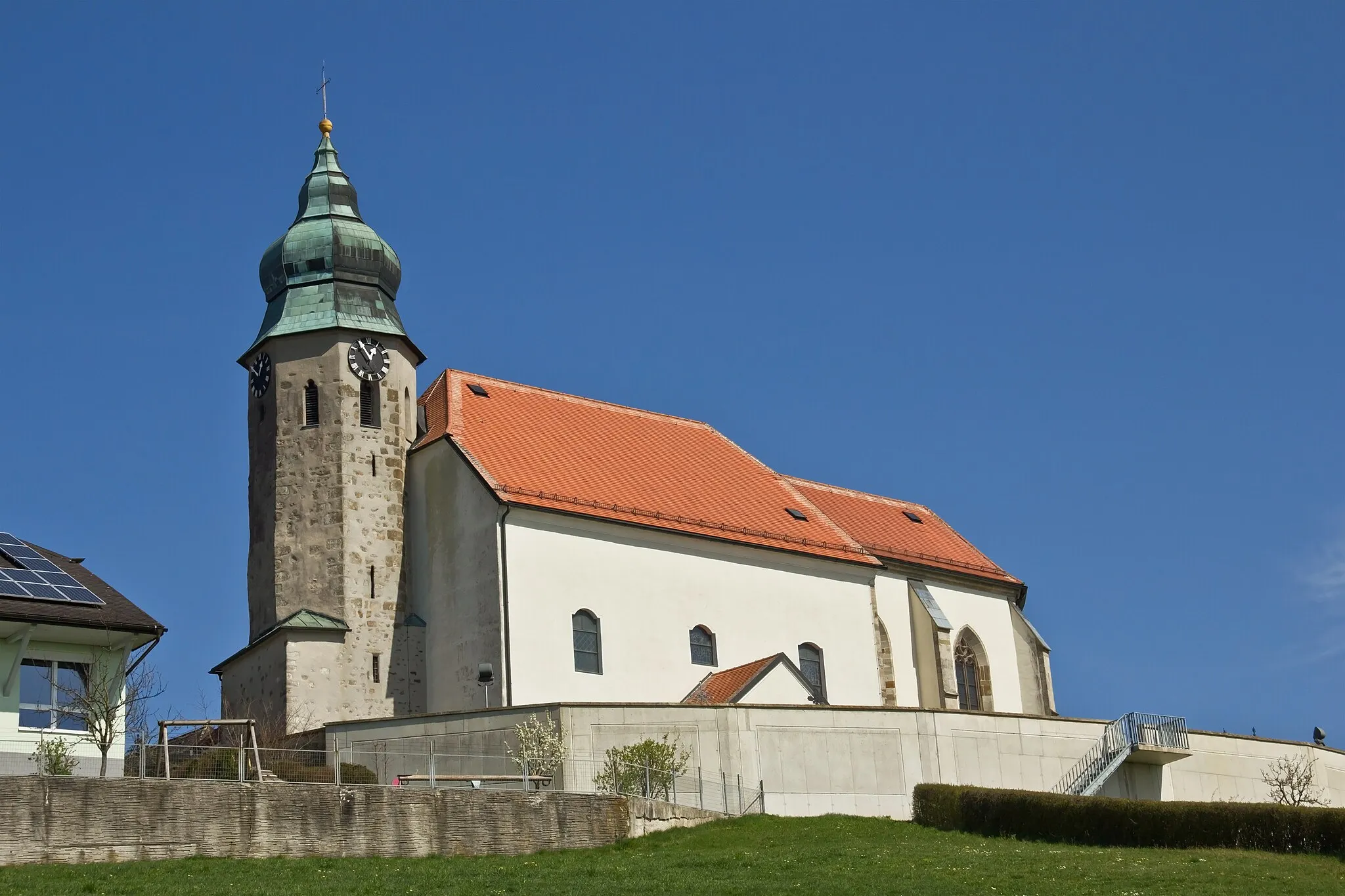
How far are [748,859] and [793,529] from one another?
67.9ft

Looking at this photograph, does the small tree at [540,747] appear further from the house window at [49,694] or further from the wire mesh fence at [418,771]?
the house window at [49,694]

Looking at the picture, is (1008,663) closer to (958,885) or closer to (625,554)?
(625,554)

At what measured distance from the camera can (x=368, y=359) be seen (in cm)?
4369

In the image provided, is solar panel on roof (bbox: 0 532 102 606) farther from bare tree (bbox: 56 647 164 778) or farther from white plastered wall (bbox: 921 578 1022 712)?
white plastered wall (bbox: 921 578 1022 712)

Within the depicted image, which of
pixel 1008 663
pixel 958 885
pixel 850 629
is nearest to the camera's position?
pixel 958 885

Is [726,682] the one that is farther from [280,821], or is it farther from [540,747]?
[280,821]

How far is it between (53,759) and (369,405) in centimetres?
1605

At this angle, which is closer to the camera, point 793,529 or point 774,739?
point 774,739

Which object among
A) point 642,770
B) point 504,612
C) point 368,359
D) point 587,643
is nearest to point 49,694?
point 642,770

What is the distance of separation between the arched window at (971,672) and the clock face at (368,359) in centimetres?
1780

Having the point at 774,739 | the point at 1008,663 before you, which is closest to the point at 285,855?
the point at 774,739

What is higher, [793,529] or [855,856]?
[793,529]

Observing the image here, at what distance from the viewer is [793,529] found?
156ft

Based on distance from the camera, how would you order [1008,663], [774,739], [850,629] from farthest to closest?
[1008,663], [850,629], [774,739]
